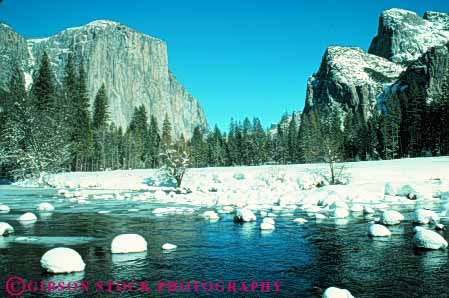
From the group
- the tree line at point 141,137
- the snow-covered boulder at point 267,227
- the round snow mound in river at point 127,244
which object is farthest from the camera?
the tree line at point 141,137

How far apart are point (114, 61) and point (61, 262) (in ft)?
555

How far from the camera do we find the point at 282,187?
35.6 m

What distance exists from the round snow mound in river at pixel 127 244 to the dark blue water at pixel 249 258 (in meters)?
0.38

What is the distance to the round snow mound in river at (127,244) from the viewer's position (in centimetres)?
1127

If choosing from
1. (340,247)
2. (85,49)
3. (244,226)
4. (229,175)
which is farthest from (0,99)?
(85,49)

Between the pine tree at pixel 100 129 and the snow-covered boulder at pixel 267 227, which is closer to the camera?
the snow-covered boulder at pixel 267 227

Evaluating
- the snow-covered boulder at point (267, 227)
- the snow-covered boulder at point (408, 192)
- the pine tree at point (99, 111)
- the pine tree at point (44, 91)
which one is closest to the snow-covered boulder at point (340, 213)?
the snow-covered boulder at point (267, 227)

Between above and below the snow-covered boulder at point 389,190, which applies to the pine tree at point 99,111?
above

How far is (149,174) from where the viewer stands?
163 ft

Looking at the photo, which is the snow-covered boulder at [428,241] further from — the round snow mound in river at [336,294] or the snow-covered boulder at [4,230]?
the snow-covered boulder at [4,230]

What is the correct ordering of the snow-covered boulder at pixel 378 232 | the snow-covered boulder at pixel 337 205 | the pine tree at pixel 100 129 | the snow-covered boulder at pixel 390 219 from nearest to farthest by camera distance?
1. the snow-covered boulder at pixel 378 232
2. the snow-covered boulder at pixel 390 219
3. the snow-covered boulder at pixel 337 205
4. the pine tree at pixel 100 129

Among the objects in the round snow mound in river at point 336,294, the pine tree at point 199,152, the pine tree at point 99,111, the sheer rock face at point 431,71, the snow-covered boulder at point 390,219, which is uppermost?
the sheer rock face at point 431,71

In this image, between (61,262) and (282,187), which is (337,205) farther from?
(61,262)

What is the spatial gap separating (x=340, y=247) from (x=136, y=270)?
6236 millimetres
